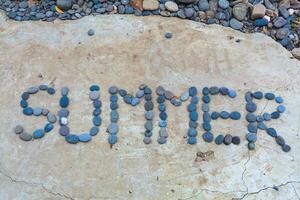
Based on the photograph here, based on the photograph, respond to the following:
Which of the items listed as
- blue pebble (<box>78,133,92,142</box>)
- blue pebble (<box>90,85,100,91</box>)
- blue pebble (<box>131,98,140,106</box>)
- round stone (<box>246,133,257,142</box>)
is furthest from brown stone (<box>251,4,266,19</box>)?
blue pebble (<box>78,133,92,142</box>)

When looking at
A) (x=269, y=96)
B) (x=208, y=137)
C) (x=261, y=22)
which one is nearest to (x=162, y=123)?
(x=208, y=137)

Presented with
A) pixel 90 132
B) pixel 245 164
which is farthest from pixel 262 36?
pixel 90 132

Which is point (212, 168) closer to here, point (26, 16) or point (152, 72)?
point (152, 72)

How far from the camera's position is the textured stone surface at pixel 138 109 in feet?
9.49

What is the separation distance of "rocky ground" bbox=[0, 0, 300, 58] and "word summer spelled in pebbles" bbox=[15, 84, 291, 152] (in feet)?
2.13

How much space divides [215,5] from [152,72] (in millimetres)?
794

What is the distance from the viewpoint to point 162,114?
320 centimetres

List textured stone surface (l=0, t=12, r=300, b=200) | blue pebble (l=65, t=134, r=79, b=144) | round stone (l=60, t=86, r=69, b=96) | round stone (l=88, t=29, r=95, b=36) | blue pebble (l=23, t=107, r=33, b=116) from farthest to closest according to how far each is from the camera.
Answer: round stone (l=88, t=29, r=95, b=36), round stone (l=60, t=86, r=69, b=96), blue pebble (l=23, t=107, r=33, b=116), blue pebble (l=65, t=134, r=79, b=144), textured stone surface (l=0, t=12, r=300, b=200)

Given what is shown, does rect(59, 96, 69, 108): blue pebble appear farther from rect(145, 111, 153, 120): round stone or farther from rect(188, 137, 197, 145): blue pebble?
rect(188, 137, 197, 145): blue pebble

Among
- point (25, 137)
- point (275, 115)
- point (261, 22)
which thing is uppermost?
point (261, 22)

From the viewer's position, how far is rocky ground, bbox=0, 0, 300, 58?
374 centimetres

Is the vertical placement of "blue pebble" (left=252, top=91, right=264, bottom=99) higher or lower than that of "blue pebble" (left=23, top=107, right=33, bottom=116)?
higher

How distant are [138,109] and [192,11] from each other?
0.95 metres

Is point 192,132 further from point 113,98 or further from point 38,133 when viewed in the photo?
point 38,133
